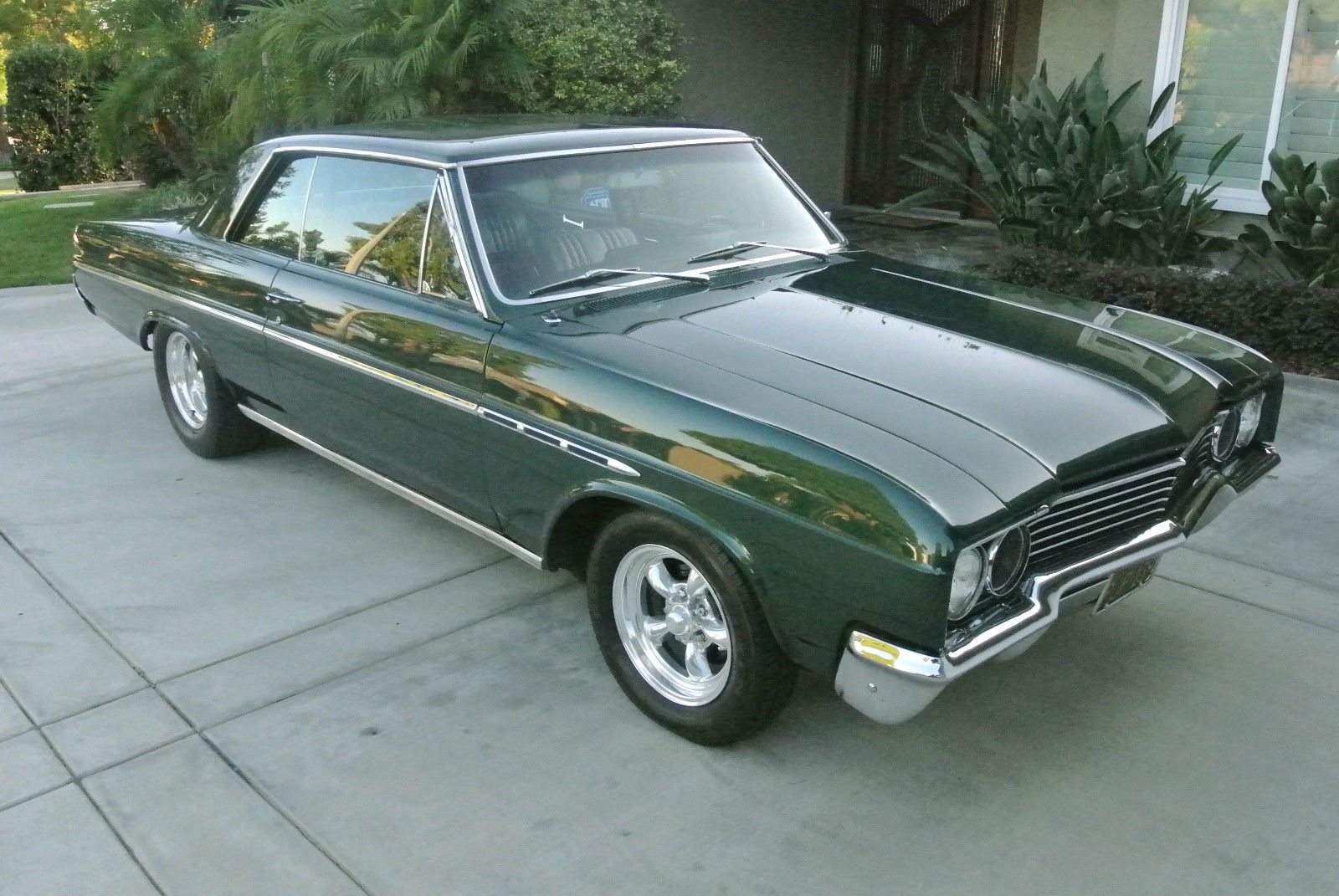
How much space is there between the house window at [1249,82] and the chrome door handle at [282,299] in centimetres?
641

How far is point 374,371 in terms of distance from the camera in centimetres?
418

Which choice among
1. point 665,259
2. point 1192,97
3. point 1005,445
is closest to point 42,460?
point 665,259

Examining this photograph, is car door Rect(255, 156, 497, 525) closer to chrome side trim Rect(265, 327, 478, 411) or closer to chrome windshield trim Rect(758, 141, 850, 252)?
chrome side trim Rect(265, 327, 478, 411)

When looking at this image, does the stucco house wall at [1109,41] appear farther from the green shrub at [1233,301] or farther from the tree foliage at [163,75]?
the tree foliage at [163,75]

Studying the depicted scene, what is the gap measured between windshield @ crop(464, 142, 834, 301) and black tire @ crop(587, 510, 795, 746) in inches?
36.2

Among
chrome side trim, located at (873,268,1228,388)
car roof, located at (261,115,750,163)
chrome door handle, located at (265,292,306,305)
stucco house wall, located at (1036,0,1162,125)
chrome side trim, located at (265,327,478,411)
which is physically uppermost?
stucco house wall, located at (1036,0,1162,125)

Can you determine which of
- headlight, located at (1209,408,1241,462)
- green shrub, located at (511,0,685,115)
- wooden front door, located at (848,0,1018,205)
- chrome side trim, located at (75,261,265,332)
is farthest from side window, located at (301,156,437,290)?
wooden front door, located at (848,0,1018,205)

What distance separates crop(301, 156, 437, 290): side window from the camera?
409 cm

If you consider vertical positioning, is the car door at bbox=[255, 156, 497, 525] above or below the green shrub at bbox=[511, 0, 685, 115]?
below

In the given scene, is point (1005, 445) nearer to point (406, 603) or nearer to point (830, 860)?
point (830, 860)

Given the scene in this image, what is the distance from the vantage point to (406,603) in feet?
14.0

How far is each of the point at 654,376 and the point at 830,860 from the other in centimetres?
135

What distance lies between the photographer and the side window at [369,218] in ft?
13.4

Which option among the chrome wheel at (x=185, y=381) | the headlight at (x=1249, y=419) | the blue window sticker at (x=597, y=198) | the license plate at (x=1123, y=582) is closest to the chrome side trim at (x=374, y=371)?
the blue window sticker at (x=597, y=198)
